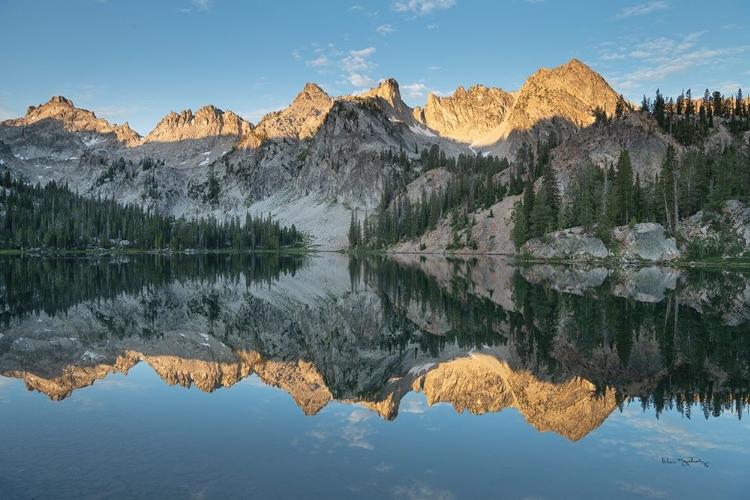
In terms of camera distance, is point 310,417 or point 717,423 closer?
point 717,423

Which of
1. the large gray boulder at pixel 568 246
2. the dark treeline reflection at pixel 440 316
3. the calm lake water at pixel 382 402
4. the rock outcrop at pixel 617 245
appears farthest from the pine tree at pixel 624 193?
the calm lake water at pixel 382 402

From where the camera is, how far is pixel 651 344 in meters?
23.2

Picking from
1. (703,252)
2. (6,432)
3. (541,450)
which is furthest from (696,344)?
(703,252)

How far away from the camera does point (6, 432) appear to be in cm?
1367

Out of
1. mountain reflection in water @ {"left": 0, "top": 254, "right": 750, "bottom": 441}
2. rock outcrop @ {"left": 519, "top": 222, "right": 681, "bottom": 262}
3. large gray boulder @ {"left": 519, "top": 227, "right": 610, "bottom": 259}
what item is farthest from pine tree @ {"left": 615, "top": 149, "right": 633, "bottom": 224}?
mountain reflection in water @ {"left": 0, "top": 254, "right": 750, "bottom": 441}

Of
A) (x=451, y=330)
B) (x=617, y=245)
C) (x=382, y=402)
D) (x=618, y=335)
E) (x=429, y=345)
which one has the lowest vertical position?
(x=382, y=402)

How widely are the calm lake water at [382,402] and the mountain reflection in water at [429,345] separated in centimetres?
14

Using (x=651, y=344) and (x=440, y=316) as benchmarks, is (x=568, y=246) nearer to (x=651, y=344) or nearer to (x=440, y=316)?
(x=440, y=316)

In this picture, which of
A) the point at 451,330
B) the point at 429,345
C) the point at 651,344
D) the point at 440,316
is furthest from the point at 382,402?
the point at 440,316

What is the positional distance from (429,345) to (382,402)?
9041 mm

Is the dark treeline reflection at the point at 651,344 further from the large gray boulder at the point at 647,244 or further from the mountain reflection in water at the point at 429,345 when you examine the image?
the large gray boulder at the point at 647,244

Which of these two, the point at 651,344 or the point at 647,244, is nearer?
the point at 651,344

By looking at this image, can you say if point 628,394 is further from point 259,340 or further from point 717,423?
point 259,340

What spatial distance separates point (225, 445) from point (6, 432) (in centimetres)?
644
